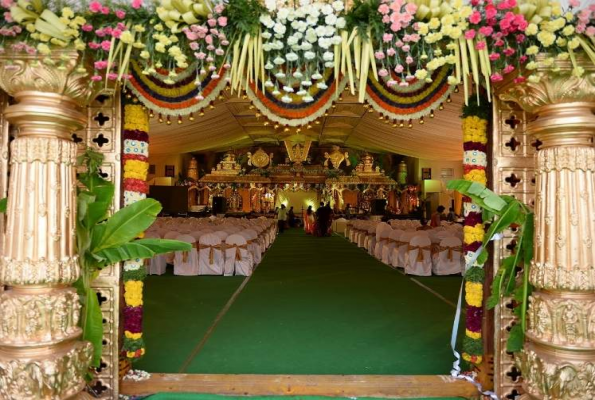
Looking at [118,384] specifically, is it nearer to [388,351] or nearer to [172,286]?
[388,351]

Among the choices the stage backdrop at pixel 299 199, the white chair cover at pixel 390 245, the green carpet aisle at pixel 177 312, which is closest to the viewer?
the green carpet aisle at pixel 177 312

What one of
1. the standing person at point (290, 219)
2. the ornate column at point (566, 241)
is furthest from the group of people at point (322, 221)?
the ornate column at point (566, 241)

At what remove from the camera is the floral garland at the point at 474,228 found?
3262 millimetres

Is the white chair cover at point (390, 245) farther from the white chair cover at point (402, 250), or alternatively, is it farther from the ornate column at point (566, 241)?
the ornate column at point (566, 241)

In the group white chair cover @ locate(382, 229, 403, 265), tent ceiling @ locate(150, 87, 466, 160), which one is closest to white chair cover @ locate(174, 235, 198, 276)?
tent ceiling @ locate(150, 87, 466, 160)

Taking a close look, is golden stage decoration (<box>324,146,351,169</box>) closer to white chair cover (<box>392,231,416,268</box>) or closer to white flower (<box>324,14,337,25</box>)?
white chair cover (<box>392,231,416,268</box>)

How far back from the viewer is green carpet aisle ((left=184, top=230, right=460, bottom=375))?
144 inches

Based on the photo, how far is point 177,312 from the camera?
17.1ft

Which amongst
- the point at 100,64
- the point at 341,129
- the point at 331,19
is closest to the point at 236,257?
the point at 100,64

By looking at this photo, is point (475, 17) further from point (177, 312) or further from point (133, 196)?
point (177, 312)

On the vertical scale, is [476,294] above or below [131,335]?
above

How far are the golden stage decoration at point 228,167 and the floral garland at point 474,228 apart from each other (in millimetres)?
18966

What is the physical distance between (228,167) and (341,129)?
7851mm

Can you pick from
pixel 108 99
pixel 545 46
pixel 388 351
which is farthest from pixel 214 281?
pixel 545 46
